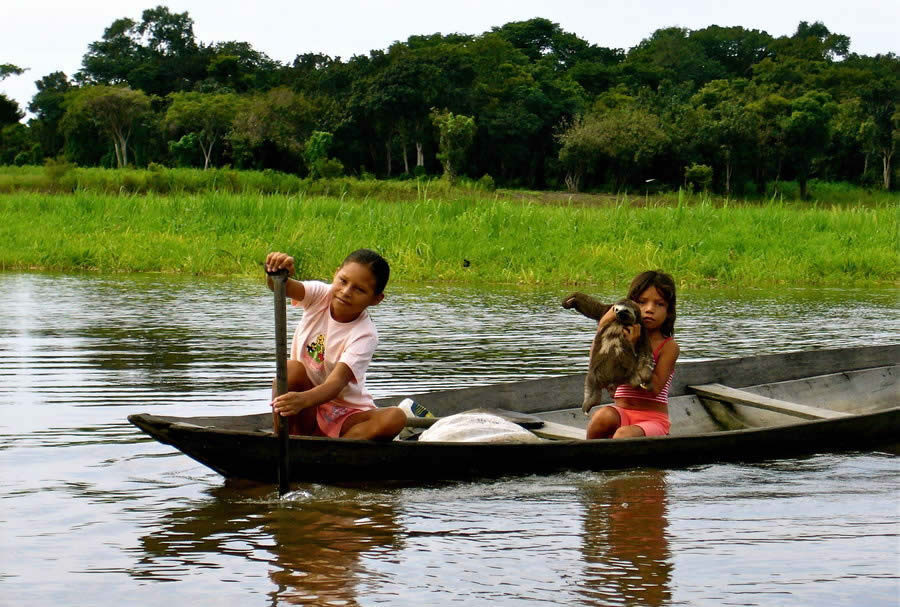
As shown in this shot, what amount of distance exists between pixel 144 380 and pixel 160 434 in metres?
2.79

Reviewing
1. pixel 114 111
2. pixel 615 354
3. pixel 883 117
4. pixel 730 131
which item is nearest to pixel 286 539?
pixel 615 354

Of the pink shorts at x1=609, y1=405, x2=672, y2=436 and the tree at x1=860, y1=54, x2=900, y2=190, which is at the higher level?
the tree at x1=860, y1=54, x2=900, y2=190

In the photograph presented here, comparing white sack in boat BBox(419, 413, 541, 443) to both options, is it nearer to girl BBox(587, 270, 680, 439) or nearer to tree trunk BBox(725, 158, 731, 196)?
girl BBox(587, 270, 680, 439)

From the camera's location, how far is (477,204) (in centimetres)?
1583

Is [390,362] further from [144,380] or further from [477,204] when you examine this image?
[477,204]

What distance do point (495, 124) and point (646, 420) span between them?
37.9 metres

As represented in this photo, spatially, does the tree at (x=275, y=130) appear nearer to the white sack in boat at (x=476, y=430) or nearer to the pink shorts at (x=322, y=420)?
the white sack in boat at (x=476, y=430)

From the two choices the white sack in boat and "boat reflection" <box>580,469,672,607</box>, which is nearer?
"boat reflection" <box>580,469,672,607</box>

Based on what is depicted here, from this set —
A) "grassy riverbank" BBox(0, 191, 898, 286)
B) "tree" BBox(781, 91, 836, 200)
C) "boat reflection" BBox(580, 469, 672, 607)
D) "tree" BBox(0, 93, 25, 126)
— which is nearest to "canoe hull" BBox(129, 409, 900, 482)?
"boat reflection" BBox(580, 469, 672, 607)

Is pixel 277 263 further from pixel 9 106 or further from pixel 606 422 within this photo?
pixel 9 106

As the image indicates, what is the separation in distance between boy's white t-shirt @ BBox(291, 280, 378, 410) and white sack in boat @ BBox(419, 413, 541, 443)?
0.39 meters

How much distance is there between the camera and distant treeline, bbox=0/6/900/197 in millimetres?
39656

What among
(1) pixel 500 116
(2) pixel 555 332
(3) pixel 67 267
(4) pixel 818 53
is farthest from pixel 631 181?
(2) pixel 555 332

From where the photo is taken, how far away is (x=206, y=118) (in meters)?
43.6
